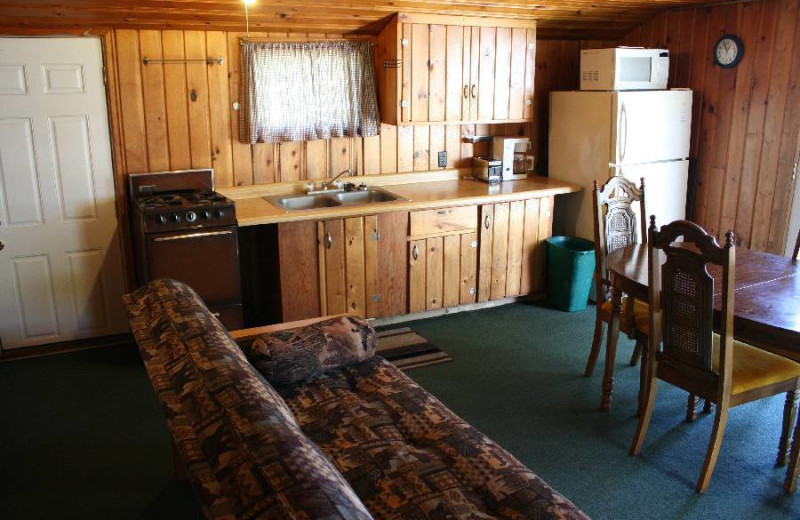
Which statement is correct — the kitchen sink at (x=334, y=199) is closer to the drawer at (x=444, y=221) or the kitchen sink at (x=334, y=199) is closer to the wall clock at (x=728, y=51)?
the drawer at (x=444, y=221)

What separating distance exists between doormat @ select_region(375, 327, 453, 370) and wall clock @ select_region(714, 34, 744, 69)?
2.82 meters

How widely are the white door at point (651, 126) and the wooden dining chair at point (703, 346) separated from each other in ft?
6.58

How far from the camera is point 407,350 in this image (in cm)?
429

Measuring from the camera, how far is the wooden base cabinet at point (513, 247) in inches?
192

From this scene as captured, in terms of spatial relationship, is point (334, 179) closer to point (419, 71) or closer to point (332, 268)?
point (332, 268)

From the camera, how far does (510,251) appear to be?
499 centimetres

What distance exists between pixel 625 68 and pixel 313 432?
3595mm

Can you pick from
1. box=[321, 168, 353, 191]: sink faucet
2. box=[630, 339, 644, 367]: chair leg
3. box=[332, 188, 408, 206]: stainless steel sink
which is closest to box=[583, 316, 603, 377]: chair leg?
box=[630, 339, 644, 367]: chair leg

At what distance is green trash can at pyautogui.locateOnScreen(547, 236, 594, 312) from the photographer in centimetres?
489

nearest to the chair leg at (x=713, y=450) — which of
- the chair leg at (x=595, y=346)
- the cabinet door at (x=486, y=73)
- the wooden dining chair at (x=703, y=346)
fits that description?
the wooden dining chair at (x=703, y=346)

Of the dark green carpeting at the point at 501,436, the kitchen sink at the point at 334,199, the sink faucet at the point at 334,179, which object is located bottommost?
the dark green carpeting at the point at 501,436

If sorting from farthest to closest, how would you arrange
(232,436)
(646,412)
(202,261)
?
→ (202,261) → (646,412) → (232,436)

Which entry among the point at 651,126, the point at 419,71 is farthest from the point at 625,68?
the point at 419,71

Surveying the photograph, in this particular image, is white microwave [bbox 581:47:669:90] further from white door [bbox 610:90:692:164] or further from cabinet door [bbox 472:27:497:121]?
cabinet door [bbox 472:27:497:121]
